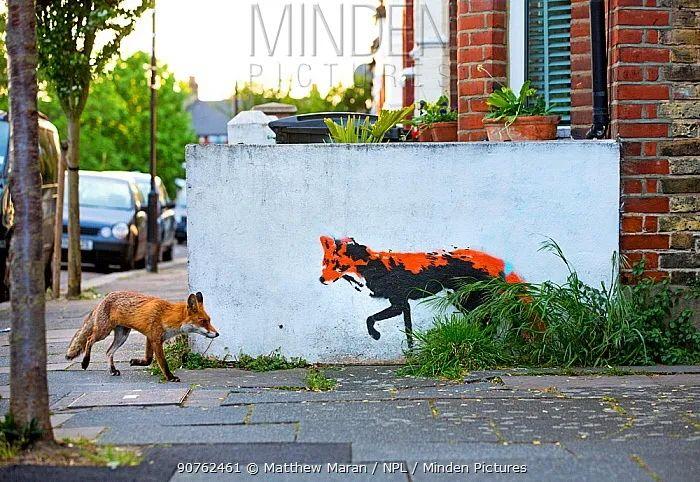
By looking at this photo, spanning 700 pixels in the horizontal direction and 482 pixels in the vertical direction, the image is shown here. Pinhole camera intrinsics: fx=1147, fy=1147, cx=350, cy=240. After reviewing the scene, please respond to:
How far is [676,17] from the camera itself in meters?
8.81

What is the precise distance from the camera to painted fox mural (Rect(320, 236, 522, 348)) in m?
8.80

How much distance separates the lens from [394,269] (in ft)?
29.0

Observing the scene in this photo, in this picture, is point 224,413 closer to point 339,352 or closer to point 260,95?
point 339,352

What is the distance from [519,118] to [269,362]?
8.92 feet

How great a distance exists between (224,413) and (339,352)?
84.3 inches

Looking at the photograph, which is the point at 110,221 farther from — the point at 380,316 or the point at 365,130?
the point at 380,316

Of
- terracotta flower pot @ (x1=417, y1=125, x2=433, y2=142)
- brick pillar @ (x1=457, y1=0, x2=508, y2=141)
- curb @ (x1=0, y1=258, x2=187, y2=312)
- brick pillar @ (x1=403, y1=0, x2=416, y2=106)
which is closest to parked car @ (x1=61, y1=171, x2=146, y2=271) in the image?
curb @ (x1=0, y1=258, x2=187, y2=312)

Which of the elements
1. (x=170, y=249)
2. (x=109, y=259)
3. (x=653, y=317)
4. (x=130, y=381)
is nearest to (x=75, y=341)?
(x=130, y=381)

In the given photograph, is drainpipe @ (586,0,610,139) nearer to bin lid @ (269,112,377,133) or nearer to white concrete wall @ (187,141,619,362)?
white concrete wall @ (187,141,619,362)

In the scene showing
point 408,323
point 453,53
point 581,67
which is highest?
point 453,53

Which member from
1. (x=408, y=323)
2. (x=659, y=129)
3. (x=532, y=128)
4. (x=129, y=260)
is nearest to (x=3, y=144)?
(x=408, y=323)

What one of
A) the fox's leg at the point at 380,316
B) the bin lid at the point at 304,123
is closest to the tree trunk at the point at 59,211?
the bin lid at the point at 304,123

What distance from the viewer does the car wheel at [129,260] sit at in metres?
22.2

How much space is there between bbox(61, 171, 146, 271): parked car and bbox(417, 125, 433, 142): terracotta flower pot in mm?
11243
